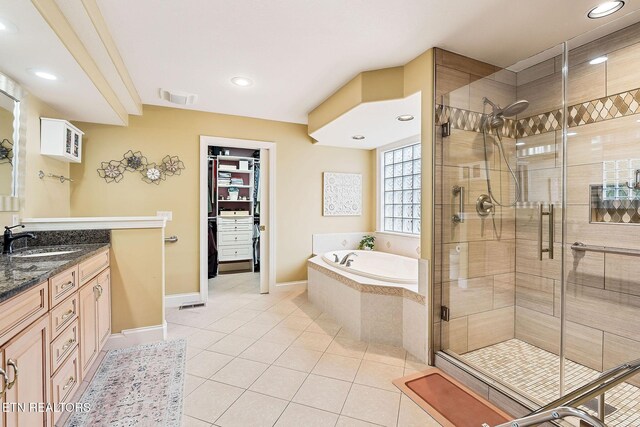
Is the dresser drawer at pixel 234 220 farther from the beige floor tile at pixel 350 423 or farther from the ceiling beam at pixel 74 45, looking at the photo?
the beige floor tile at pixel 350 423

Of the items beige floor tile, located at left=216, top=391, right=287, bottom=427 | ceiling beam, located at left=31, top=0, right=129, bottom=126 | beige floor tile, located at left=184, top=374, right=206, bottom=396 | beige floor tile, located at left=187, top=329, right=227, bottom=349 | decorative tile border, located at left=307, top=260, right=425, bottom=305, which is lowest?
beige floor tile, located at left=216, top=391, right=287, bottom=427

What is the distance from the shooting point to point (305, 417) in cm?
163

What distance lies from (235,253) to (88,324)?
3467 mm

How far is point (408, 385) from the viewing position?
1918 millimetres

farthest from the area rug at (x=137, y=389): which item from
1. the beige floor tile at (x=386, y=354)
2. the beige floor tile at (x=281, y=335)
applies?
the beige floor tile at (x=386, y=354)

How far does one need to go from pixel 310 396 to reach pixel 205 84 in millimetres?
2841

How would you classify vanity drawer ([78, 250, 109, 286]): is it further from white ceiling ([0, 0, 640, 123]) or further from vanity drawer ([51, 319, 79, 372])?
white ceiling ([0, 0, 640, 123])

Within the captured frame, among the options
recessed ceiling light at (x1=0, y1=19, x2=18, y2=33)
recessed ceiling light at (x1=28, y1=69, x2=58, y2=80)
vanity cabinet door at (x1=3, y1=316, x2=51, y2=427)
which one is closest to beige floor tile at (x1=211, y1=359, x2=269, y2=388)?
vanity cabinet door at (x1=3, y1=316, x2=51, y2=427)

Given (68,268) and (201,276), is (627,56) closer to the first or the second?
(68,268)

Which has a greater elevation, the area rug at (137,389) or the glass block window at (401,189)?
the glass block window at (401,189)

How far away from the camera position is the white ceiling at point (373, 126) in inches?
104

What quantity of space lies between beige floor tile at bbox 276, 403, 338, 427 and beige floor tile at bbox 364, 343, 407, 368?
0.71m

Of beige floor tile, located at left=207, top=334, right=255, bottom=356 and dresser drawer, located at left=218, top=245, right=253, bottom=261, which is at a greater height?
dresser drawer, located at left=218, top=245, right=253, bottom=261

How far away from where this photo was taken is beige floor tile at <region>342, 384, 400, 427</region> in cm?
162
